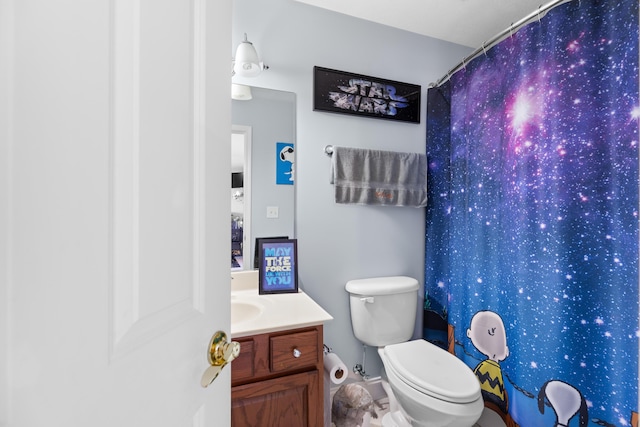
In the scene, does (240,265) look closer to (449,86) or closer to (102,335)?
(102,335)

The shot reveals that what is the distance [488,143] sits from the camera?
Answer: 145 centimetres

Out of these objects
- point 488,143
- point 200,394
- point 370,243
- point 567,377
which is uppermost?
point 488,143

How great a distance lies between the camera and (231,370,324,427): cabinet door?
1043 mm

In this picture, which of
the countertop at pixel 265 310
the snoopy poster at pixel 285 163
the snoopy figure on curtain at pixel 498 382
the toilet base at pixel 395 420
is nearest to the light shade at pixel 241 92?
the snoopy poster at pixel 285 163

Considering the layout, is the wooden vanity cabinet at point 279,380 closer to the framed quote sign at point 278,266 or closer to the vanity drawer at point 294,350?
the vanity drawer at point 294,350

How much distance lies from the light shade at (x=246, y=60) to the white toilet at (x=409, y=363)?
1.29 metres

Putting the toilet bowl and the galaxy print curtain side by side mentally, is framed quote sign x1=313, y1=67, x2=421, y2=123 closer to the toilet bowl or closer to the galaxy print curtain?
the galaxy print curtain

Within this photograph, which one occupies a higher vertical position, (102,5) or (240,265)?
(102,5)

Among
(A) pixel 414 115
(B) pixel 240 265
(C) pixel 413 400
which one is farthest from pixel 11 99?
(A) pixel 414 115

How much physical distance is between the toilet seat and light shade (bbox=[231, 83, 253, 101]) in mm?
1523

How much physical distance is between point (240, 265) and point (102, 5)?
1.35 metres

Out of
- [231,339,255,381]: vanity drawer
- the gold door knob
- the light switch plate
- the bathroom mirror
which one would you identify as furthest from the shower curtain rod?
[231,339,255,381]: vanity drawer

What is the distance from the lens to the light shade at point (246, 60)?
139 centimetres

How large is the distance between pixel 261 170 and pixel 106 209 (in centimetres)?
126
